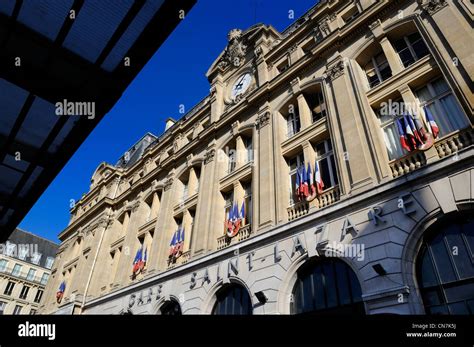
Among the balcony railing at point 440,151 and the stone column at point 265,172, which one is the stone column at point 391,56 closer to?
the balcony railing at point 440,151

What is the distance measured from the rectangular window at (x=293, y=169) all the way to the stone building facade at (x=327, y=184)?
65 millimetres

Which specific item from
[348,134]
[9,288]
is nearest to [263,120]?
[348,134]

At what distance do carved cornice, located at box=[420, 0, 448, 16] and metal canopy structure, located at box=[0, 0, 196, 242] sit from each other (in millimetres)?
12903

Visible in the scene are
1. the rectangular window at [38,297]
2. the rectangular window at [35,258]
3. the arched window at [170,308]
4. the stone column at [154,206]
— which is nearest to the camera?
the arched window at [170,308]

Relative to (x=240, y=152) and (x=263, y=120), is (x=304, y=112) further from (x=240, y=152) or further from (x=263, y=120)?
(x=240, y=152)

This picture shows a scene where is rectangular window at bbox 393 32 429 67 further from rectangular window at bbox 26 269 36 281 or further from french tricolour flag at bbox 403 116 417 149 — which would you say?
rectangular window at bbox 26 269 36 281

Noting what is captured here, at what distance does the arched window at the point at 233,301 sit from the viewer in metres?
13.2

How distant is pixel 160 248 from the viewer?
20047 mm

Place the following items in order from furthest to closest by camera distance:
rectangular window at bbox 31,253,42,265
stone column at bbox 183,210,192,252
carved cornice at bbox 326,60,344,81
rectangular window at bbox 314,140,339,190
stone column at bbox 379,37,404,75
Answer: rectangular window at bbox 31,253,42,265, stone column at bbox 183,210,192,252, carved cornice at bbox 326,60,344,81, rectangular window at bbox 314,140,339,190, stone column at bbox 379,37,404,75

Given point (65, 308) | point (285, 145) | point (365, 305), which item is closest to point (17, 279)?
point (65, 308)

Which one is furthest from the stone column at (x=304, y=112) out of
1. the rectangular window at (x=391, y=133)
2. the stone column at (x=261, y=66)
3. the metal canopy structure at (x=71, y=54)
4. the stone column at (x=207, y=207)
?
the metal canopy structure at (x=71, y=54)

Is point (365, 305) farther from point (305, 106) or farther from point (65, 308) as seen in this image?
point (65, 308)

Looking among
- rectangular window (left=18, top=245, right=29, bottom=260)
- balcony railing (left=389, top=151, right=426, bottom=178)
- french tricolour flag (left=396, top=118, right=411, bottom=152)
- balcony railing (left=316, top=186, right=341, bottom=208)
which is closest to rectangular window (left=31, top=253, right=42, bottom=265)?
rectangular window (left=18, top=245, right=29, bottom=260)

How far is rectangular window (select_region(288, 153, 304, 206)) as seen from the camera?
1469 cm
